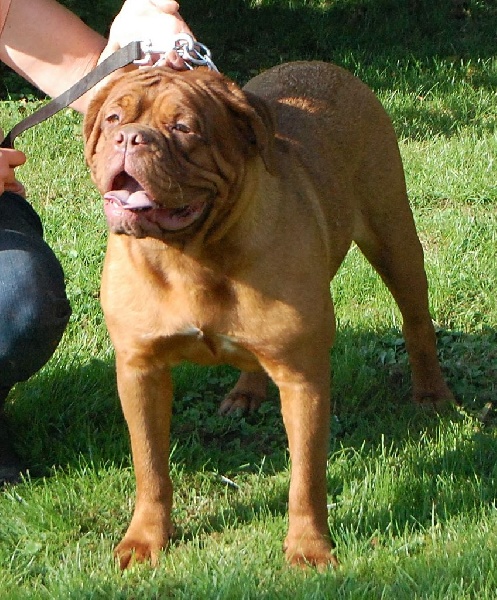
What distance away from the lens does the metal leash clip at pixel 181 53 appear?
3.10 m

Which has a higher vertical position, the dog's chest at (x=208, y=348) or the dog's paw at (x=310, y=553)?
the dog's chest at (x=208, y=348)

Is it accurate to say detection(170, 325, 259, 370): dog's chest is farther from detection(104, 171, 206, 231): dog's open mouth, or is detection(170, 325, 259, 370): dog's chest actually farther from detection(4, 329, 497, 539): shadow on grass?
detection(4, 329, 497, 539): shadow on grass

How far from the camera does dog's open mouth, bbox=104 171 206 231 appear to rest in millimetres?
2693

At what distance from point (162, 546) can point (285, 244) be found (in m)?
1.02

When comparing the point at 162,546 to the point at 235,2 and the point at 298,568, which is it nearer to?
the point at 298,568

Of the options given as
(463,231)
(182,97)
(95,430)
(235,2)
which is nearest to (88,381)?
(95,430)

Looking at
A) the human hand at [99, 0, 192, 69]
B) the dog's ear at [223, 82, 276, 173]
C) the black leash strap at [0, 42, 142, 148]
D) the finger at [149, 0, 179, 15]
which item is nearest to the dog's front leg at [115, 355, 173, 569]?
the dog's ear at [223, 82, 276, 173]

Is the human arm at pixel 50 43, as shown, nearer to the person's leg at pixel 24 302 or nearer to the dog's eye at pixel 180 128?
the person's leg at pixel 24 302

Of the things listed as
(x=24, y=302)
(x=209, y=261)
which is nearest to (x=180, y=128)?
(x=209, y=261)

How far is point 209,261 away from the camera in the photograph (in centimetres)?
297

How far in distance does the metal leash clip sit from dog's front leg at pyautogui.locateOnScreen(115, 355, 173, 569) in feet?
2.98

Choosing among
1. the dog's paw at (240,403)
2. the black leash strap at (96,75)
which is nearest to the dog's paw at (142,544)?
the dog's paw at (240,403)

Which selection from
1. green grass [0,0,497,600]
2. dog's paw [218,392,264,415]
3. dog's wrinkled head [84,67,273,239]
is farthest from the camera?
dog's paw [218,392,264,415]

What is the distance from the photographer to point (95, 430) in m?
3.98
